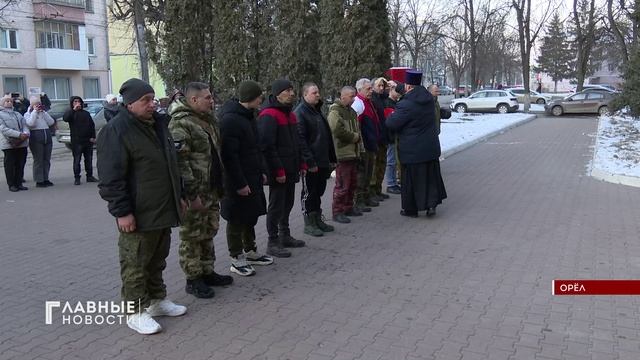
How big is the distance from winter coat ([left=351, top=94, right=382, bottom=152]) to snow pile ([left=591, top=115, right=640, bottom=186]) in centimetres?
485

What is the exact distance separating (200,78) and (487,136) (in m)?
11.6

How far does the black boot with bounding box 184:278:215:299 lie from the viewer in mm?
4809

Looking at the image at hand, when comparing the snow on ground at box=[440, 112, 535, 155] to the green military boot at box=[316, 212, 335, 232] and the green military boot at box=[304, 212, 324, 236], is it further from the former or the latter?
the green military boot at box=[304, 212, 324, 236]

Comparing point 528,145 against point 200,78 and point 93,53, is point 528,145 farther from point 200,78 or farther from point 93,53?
point 93,53

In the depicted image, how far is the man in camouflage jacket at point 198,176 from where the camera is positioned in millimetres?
4500

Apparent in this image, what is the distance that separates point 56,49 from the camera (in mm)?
38719

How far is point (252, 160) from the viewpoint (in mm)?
5223

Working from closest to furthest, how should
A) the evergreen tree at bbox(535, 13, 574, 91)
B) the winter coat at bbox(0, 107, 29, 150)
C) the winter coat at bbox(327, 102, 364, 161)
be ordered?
the winter coat at bbox(327, 102, 364, 161)
the winter coat at bbox(0, 107, 29, 150)
the evergreen tree at bbox(535, 13, 574, 91)

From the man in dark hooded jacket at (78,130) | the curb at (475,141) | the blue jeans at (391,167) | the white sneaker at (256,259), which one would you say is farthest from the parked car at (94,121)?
the curb at (475,141)

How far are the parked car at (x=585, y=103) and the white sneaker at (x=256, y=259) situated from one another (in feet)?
90.4

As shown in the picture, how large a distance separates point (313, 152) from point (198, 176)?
227cm

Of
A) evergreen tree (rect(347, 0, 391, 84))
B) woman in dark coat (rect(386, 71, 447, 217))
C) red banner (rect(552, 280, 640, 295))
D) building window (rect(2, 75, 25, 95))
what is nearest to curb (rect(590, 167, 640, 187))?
woman in dark coat (rect(386, 71, 447, 217))

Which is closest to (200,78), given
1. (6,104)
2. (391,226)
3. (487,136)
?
(6,104)

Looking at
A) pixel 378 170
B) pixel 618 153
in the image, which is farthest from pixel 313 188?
pixel 618 153
